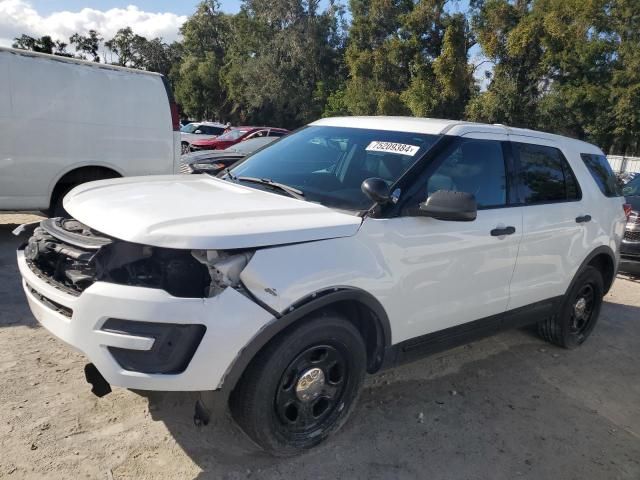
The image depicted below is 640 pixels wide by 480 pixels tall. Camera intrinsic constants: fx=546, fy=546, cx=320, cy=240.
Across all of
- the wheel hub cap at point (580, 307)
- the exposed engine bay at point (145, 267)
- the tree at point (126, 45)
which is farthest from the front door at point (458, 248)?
the tree at point (126, 45)

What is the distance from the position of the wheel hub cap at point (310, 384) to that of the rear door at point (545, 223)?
5.65 feet

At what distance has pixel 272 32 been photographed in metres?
42.7

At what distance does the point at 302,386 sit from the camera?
2867mm

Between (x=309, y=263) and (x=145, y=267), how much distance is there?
771mm

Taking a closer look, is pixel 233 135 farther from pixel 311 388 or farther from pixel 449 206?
pixel 311 388

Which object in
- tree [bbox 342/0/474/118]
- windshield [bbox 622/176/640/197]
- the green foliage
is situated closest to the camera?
windshield [bbox 622/176/640/197]

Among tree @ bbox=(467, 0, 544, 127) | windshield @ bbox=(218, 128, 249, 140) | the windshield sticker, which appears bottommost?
windshield @ bbox=(218, 128, 249, 140)

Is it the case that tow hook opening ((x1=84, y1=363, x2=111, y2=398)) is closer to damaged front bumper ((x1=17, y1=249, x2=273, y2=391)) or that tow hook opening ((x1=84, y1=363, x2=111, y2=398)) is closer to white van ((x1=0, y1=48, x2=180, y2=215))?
damaged front bumper ((x1=17, y1=249, x2=273, y2=391))

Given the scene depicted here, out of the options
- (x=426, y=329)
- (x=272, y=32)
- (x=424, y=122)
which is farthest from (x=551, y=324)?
(x=272, y=32)

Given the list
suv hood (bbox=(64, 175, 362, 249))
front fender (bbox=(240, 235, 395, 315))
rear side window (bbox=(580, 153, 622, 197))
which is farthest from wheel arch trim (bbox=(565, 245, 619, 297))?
suv hood (bbox=(64, 175, 362, 249))

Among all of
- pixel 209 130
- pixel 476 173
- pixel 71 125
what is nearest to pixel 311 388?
pixel 476 173

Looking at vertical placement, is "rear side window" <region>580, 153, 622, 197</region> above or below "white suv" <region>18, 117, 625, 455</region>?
above

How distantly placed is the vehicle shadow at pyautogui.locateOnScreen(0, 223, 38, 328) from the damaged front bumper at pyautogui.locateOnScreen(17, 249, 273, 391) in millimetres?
1940

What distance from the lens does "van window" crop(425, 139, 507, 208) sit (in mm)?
3416
